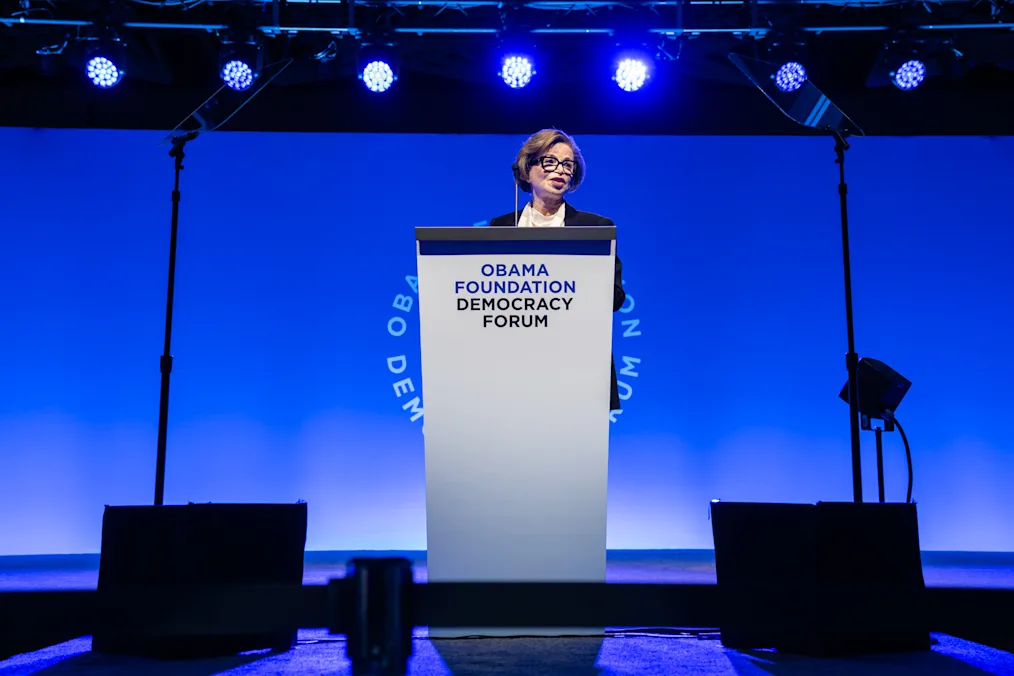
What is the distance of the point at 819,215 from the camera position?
4.53 metres

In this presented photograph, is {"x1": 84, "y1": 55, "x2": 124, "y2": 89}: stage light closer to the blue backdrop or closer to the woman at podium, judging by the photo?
the blue backdrop

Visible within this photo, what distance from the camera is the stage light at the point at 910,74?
3.86 meters

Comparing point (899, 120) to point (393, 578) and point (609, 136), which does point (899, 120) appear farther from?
point (393, 578)

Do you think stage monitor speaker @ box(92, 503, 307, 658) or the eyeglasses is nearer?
stage monitor speaker @ box(92, 503, 307, 658)

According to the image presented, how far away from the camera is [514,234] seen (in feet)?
5.76

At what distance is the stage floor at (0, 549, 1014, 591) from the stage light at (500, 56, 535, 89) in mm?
2262

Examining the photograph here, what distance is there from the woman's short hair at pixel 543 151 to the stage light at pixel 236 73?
81.4 inches

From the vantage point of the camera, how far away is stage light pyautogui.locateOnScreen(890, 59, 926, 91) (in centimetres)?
386

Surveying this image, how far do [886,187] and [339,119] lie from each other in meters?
3.01

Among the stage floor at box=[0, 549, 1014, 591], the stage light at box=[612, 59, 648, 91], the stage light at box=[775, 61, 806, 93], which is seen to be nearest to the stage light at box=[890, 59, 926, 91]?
the stage light at box=[775, 61, 806, 93]

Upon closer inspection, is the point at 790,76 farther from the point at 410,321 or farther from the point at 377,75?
the point at 410,321

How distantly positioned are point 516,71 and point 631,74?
54 cm

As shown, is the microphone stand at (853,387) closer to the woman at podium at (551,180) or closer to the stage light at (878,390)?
the stage light at (878,390)

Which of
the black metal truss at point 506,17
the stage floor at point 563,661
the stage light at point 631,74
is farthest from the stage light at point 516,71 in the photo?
the stage floor at point 563,661
